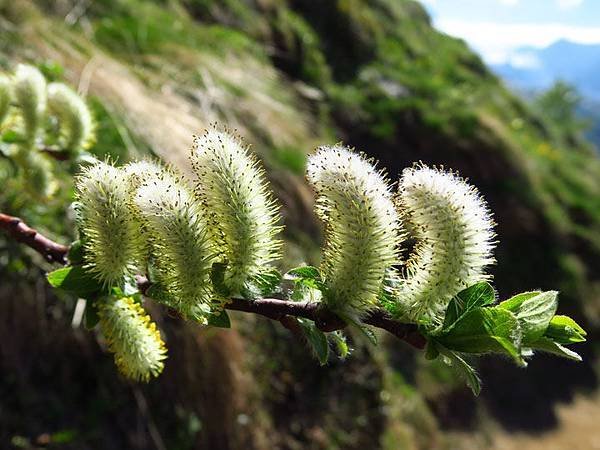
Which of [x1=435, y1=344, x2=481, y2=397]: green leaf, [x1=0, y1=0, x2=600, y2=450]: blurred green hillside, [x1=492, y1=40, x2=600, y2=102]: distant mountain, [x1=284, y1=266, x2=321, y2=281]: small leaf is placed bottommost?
[x1=0, y1=0, x2=600, y2=450]: blurred green hillside

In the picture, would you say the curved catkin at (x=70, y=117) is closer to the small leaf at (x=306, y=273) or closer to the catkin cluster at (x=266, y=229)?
the catkin cluster at (x=266, y=229)

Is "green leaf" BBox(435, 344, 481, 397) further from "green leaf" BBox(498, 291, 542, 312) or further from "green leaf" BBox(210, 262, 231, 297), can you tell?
"green leaf" BBox(210, 262, 231, 297)

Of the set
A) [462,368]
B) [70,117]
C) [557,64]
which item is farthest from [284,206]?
[557,64]

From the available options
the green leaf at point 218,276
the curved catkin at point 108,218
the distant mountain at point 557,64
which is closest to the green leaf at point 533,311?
the green leaf at point 218,276

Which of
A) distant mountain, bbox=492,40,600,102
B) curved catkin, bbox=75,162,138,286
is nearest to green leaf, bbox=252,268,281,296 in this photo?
curved catkin, bbox=75,162,138,286

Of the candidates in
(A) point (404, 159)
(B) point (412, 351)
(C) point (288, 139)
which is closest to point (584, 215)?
(A) point (404, 159)

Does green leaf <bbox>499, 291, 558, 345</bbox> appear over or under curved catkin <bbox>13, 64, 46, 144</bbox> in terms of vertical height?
over

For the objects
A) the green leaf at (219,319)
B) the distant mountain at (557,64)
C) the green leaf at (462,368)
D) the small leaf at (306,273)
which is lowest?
the green leaf at (219,319)
